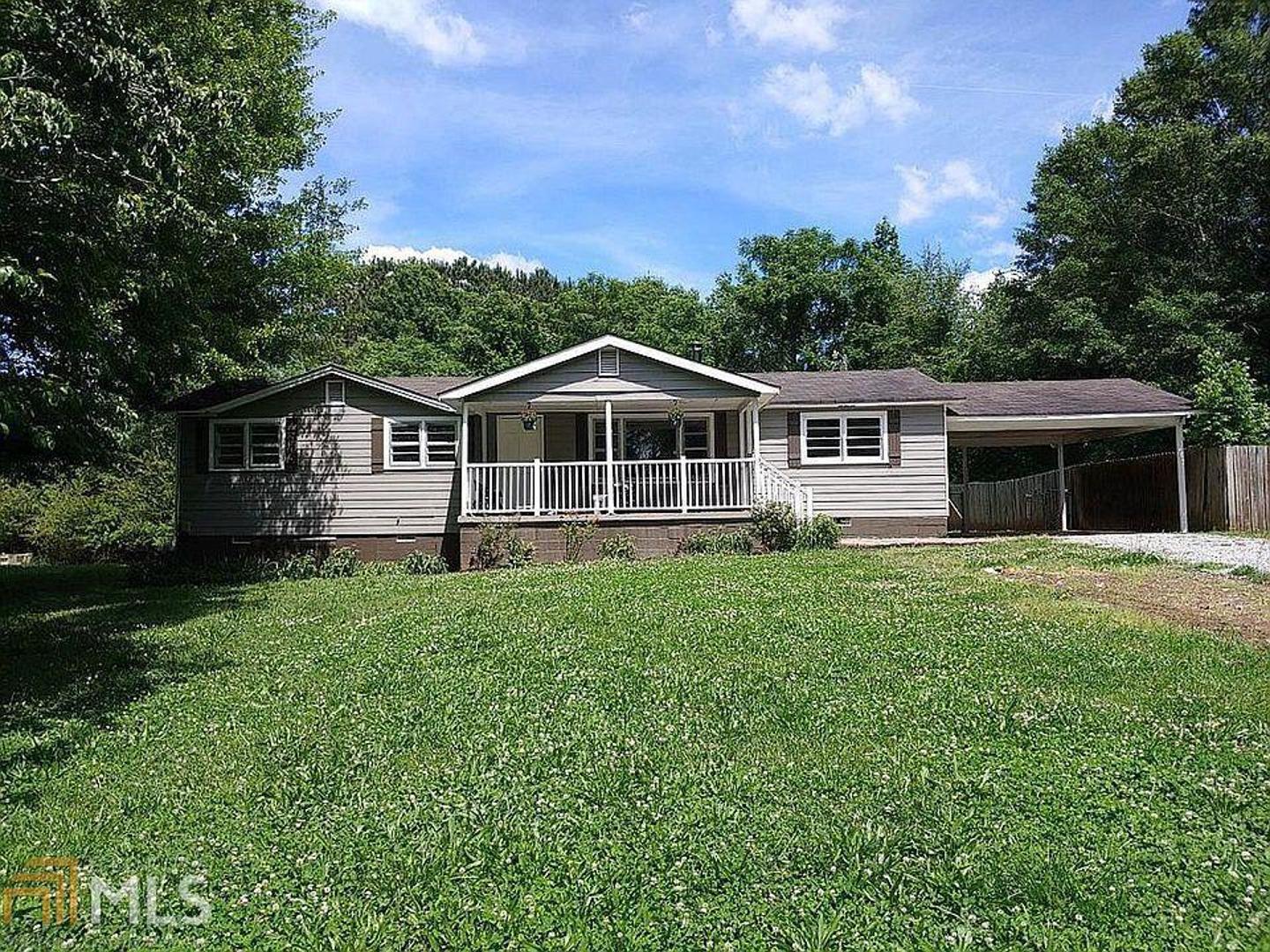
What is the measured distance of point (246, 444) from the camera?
58.7ft

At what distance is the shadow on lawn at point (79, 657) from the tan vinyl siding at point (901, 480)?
11.2 m

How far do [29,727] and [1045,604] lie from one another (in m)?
9.01

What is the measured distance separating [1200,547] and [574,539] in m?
10.3

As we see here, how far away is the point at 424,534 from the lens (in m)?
17.8

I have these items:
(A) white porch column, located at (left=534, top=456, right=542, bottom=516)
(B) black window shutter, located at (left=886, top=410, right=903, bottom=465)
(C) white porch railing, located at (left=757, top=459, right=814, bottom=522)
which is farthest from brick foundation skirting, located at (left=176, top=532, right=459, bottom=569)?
(B) black window shutter, located at (left=886, top=410, right=903, bottom=465)

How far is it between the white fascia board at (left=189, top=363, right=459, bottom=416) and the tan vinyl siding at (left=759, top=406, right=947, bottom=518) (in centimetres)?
751

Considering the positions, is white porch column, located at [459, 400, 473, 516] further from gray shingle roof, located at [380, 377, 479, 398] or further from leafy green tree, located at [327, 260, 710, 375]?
leafy green tree, located at [327, 260, 710, 375]

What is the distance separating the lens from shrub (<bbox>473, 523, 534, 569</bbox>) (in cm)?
1605

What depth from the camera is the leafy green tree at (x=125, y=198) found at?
686 centimetres

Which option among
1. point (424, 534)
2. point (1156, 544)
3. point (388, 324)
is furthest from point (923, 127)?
point (388, 324)

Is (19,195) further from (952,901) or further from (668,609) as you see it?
(952,901)

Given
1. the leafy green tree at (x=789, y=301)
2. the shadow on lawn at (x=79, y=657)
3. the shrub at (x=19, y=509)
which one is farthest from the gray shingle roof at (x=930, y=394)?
the leafy green tree at (x=789, y=301)

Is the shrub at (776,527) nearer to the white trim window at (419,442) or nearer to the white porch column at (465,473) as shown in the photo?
the white porch column at (465,473)

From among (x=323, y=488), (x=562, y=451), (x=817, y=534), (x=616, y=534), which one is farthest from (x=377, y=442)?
(x=817, y=534)
